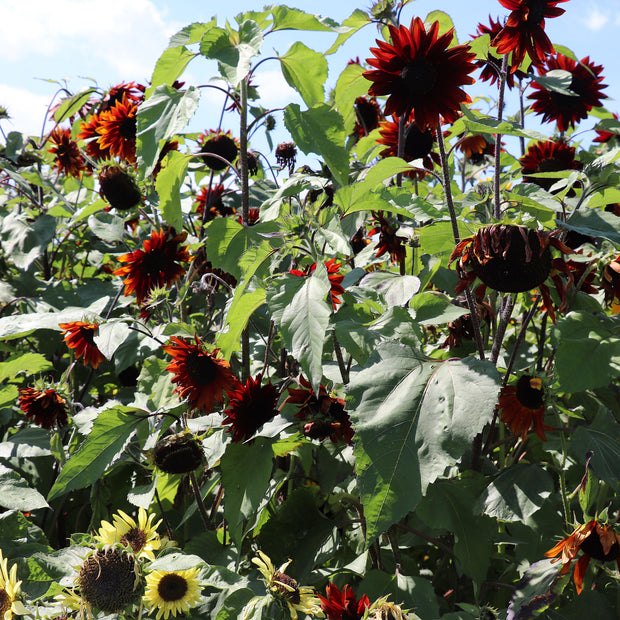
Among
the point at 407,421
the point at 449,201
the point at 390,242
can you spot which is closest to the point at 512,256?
the point at 449,201

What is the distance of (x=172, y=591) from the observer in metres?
1.16

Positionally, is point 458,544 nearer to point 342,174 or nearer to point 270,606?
point 270,606

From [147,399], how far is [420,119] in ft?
2.99

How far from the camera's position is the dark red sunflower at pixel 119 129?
76.5 inches

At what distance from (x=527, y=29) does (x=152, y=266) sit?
1138mm

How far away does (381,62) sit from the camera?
3.88 feet

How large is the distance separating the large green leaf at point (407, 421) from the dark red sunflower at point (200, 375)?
15.4 inches

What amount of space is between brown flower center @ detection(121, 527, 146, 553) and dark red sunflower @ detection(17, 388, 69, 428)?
62cm

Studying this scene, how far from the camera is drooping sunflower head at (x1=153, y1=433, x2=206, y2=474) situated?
1.35m

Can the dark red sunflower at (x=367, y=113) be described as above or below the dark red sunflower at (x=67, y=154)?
above

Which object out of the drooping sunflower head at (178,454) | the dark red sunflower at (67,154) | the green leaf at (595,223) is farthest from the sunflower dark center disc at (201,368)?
the dark red sunflower at (67,154)

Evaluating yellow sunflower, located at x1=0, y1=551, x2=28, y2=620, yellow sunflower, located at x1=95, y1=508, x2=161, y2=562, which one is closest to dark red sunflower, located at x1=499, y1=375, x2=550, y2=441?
yellow sunflower, located at x1=95, y1=508, x2=161, y2=562

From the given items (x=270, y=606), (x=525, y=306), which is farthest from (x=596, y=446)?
(x=270, y=606)

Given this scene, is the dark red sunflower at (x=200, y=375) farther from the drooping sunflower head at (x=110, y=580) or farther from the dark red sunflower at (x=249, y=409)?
the drooping sunflower head at (x=110, y=580)
